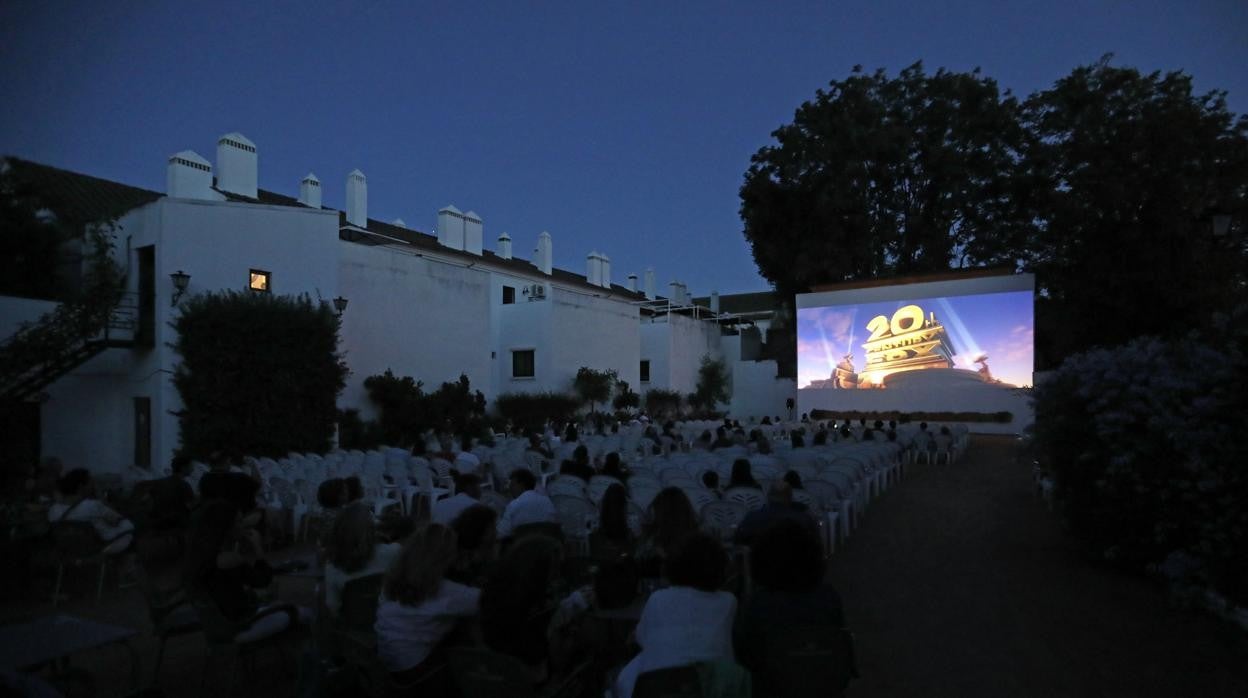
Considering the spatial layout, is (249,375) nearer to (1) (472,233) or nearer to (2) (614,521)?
(2) (614,521)

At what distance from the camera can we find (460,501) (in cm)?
509

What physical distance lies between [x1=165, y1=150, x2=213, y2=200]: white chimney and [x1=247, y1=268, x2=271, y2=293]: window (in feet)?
21.2

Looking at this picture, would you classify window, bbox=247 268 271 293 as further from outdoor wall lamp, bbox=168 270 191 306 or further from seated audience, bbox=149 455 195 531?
seated audience, bbox=149 455 195 531

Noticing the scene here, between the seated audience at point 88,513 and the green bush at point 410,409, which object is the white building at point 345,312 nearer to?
the green bush at point 410,409

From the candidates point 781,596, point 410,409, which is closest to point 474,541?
point 781,596

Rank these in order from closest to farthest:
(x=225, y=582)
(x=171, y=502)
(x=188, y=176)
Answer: (x=225, y=582) < (x=171, y=502) < (x=188, y=176)

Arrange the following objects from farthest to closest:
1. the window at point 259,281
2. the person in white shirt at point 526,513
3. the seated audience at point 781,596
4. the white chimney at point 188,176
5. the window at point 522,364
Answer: the window at point 522,364 < the white chimney at point 188,176 < the window at point 259,281 < the person in white shirt at point 526,513 < the seated audience at point 781,596

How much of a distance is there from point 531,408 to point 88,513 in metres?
15.8

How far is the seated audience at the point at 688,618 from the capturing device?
265 cm

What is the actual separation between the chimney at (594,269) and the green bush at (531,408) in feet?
48.9

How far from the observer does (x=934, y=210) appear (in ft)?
80.3

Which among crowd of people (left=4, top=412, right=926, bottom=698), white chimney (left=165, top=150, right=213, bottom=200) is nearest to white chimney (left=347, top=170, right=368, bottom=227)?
white chimney (left=165, top=150, right=213, bottom=200)

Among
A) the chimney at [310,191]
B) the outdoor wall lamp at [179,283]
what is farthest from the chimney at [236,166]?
the outdoor wall lamp at [179,283]

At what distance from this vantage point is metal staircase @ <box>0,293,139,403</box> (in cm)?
1162
